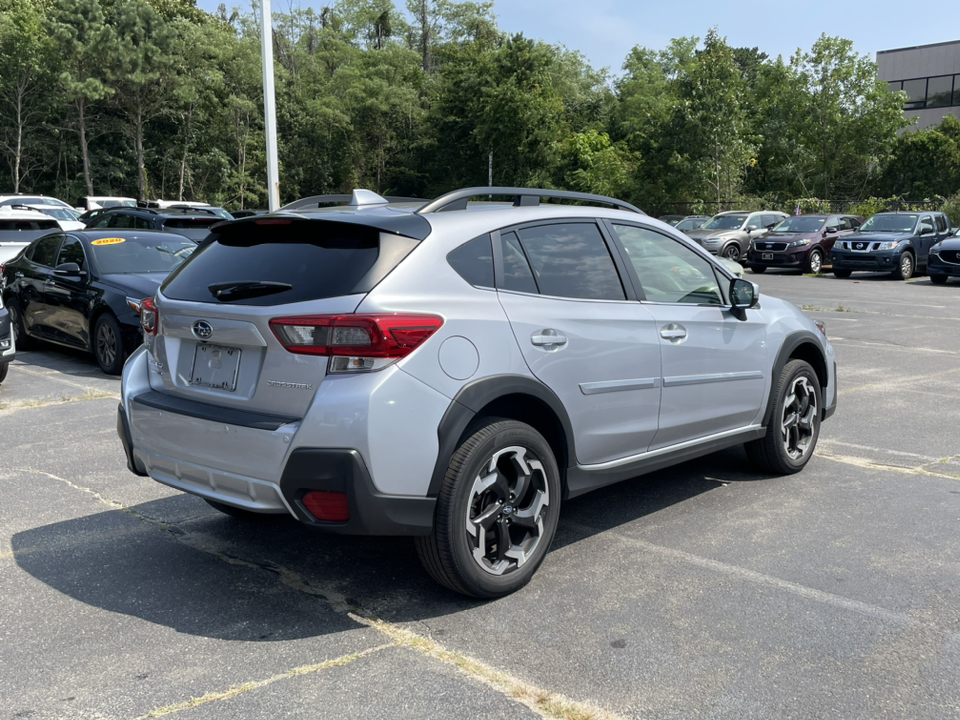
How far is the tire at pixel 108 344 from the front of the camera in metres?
10.1

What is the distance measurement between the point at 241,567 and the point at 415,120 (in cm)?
7291

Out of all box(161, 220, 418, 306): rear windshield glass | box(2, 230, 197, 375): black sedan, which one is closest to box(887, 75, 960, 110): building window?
box(2, 230, 197, 375): black sedan

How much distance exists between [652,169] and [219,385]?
1761 inches

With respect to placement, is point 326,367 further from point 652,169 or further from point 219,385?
point 652,169

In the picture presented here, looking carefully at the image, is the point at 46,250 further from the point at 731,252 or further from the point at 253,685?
the point at 731,252

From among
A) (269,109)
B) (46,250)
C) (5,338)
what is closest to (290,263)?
(5,338)

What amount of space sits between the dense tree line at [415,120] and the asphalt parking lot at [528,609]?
127ft

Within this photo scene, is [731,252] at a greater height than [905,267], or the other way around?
[731,252]

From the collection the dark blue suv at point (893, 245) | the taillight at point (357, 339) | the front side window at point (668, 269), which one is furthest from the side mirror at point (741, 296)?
the dark blue suv at point (893, 245)

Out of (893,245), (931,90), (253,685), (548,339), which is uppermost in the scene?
(931,90)

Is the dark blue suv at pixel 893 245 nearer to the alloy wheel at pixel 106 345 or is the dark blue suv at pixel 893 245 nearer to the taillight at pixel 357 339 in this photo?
the alloy wheel at pixel 106 345

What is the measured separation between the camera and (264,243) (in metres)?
4.26

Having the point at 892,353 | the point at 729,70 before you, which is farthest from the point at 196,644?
the point at 729,70

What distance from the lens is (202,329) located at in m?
4.09
